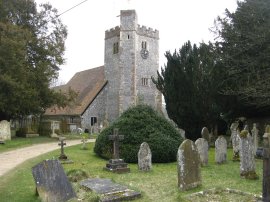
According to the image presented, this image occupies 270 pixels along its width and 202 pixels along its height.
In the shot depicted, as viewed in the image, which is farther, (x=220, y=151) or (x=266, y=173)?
(x=220, y=151)

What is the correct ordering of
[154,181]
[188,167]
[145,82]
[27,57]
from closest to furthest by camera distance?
[188,167] → [154,181] → [27,57] → [145,82]

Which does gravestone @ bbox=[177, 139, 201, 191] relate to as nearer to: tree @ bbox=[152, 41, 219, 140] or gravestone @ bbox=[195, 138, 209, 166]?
gravestone @ bbox=[195, 138, 209, 166]

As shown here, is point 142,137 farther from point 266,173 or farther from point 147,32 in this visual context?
point 147,32

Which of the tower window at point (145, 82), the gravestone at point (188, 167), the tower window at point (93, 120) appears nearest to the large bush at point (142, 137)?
the gravestone at point (188, 167)

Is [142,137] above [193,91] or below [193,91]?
below

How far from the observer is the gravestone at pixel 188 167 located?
8.54 metres

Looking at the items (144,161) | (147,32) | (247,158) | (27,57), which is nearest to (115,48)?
(147,32)

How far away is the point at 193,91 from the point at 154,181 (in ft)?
38.6

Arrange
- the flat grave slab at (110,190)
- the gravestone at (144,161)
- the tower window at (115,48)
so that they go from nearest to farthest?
the flat grave slab at (110,190)
the gravestone at (144,161)
the tower window at (115,48)

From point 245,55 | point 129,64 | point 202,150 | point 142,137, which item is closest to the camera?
point 202,150

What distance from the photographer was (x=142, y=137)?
14062 millimetres

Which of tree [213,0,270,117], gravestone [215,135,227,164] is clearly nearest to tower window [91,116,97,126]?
tree [213,0,270,117]

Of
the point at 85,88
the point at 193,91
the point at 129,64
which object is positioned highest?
the point at 129,64

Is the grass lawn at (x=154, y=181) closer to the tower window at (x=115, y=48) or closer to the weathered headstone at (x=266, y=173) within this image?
the weathered headstone at (x=266, y=173)
